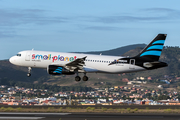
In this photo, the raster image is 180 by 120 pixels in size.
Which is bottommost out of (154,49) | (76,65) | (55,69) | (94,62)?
(55,69)

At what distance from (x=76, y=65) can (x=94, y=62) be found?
3711mm

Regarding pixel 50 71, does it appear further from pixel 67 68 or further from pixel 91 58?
pixel 91 58

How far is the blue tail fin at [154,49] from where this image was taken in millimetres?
71456

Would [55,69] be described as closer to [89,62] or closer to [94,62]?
[89,62]

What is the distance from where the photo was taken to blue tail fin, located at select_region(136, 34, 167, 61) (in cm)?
7146

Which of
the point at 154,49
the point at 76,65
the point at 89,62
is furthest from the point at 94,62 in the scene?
the point at 154,49

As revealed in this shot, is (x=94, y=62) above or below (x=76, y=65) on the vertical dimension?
above

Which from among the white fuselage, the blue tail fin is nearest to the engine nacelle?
the white fuselage

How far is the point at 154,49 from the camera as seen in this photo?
72125 mm

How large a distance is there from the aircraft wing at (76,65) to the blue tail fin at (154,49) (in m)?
12.1

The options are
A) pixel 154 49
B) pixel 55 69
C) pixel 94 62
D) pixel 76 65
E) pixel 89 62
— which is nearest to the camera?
pixel 55 69

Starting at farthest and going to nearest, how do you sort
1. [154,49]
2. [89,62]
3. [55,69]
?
[154,49] → [89,62] → [55,69]

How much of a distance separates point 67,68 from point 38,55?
6764 mm

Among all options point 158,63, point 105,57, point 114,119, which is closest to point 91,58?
point 105,57
